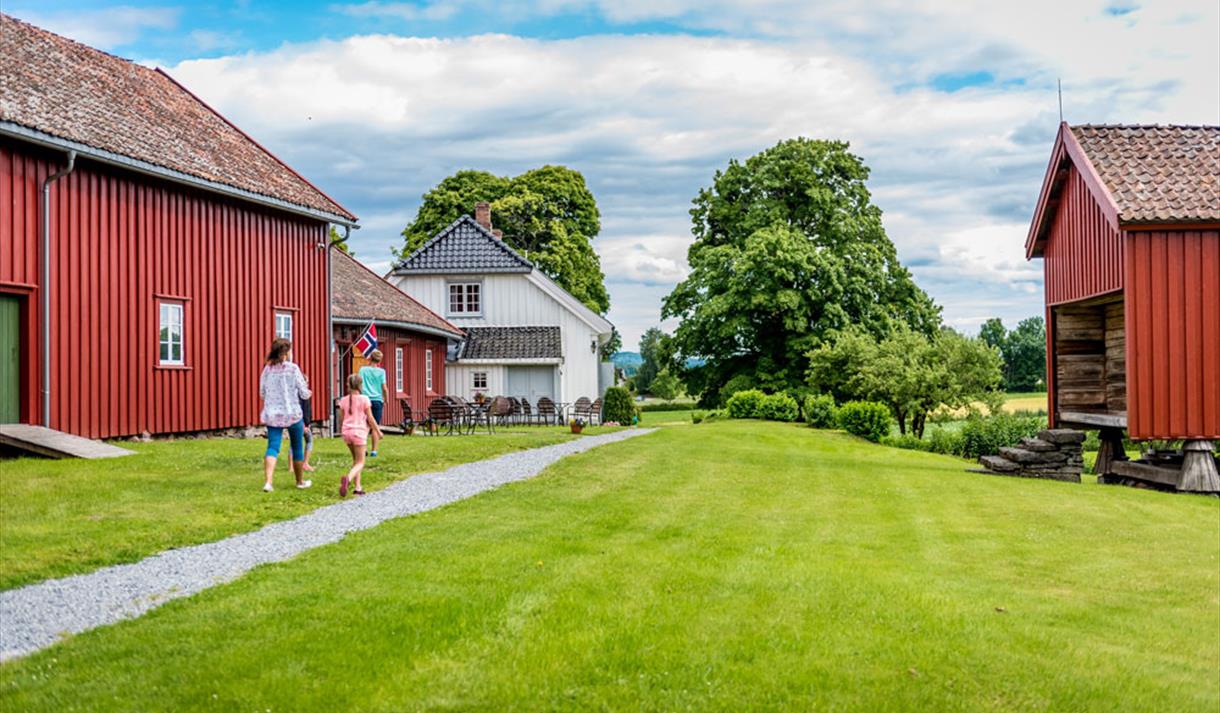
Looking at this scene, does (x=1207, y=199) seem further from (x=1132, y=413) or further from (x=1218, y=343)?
(x=1132, y=413)

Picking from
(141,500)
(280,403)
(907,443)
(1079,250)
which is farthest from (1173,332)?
(907,443)

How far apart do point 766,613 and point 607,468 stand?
970 centimetres

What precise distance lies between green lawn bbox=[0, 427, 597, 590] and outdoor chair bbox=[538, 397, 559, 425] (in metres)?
21.4

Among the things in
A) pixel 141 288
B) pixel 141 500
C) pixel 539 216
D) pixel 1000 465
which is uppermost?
pixel 539 216

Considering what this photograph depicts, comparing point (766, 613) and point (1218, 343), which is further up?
point (1218, 343)

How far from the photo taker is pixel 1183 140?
20.9m

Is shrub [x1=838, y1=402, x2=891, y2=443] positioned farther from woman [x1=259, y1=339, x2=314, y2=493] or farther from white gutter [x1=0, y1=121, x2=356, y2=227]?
woman [x1=259, y1=339, x2=314, y2=493]

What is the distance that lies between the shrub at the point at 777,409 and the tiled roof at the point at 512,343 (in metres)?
7.77

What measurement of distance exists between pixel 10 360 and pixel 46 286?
123cm

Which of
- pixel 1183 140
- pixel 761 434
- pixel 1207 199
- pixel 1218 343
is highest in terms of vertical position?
pixel 1183 140

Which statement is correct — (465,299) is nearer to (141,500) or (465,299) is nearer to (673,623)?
(141,500)

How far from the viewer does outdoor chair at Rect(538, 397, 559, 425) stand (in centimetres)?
3994

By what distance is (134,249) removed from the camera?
62.1 feet

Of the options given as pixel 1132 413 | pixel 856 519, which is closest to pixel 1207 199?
pixel 1132 413
